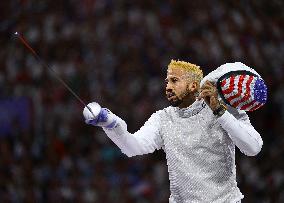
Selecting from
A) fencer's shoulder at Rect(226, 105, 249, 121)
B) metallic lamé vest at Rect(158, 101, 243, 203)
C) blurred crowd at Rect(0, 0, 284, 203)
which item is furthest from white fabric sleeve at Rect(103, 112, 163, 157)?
blurred crowd at Rect(0, 0, 284, 203)

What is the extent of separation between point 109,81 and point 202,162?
3.53m

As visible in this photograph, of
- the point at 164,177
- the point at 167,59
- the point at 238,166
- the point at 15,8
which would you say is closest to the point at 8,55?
the point at 15,8

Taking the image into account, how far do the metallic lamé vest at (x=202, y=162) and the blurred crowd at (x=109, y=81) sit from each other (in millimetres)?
2595

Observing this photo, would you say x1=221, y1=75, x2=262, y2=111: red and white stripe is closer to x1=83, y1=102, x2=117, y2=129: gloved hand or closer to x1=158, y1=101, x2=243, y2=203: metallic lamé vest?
x1=158, y1=101, x2=243, y2=203: metallic lamé vest

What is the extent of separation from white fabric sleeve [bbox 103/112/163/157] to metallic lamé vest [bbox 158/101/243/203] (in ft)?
0.33

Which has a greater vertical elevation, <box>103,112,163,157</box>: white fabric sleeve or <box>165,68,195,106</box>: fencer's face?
<box>165,68,195,106</box>: fencer's face

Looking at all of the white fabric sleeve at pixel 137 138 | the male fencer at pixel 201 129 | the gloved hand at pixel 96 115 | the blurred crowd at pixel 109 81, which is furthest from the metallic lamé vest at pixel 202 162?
the blurred crowd at pixel 109 81

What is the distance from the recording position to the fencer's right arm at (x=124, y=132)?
9.41ft

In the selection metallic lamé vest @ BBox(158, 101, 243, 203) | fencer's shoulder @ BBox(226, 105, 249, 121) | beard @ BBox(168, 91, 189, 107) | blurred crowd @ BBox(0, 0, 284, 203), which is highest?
blurred crowd @ BBox(0, 0, 284, 203)

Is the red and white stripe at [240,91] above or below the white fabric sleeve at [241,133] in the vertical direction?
above

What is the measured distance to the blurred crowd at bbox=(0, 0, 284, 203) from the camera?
5816 mm

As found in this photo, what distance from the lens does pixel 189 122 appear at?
10.2ft

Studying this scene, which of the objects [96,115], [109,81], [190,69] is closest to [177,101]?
[190,69]

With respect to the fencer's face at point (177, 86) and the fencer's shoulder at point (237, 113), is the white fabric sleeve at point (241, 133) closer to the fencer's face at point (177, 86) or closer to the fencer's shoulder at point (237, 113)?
the fencer's shoulder at point (237, 113)
